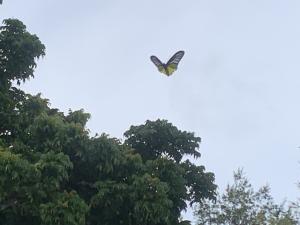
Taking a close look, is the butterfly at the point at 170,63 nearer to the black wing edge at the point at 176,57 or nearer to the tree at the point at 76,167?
the black wing edge at the point at 176,57

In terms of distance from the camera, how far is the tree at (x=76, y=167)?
573 inches

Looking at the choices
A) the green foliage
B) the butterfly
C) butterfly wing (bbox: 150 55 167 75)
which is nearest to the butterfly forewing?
the butterfly

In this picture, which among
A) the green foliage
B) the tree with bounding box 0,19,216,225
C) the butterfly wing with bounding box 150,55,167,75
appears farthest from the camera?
the green foliage

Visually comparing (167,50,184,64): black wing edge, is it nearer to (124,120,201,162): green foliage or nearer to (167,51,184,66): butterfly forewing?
(167,51,184,66): butterfly forewing

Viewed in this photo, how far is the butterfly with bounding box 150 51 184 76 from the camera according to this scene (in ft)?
58.6

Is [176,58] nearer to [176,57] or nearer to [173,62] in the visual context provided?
[176,57]

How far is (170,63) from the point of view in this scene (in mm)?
17922

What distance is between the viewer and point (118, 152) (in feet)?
54.2

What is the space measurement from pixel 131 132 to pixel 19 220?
518 cm

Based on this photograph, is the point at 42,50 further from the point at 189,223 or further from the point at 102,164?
the point at 189,223

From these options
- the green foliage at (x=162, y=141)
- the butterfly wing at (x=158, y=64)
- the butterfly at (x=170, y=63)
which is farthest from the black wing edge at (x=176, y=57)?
the green foliage at (x=162, y=141)

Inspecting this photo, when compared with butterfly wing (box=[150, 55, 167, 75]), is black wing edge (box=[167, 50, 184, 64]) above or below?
above

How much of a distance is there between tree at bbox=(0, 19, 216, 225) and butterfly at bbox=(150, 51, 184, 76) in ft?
6.31

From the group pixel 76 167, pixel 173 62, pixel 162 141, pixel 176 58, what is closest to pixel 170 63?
pixel 173 62
